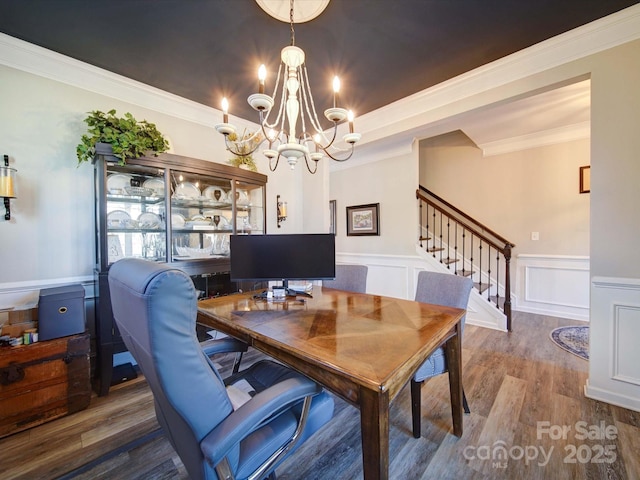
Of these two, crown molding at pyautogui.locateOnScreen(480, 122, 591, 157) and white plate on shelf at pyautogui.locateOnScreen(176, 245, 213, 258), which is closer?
white plate on shelf at pyautogui.locateOnScreen(176, 245, 213, 258)

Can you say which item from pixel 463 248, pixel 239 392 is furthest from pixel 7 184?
pixel 463 248

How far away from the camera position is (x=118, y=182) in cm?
222

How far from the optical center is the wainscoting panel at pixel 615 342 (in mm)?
1771

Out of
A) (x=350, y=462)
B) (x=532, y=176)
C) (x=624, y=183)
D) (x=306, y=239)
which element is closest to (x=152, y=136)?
(x=306, y=239)

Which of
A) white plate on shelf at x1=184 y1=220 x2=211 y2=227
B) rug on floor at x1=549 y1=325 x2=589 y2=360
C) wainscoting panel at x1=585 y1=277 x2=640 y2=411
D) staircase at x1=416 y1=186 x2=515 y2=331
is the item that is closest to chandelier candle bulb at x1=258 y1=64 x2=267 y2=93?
white plate on shelf at x1=184 y1=220 x2=211 y2=227

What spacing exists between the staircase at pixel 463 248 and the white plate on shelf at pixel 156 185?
125 inches

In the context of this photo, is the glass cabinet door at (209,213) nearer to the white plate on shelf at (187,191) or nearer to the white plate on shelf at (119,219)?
the white plate on shelf at (187,191)

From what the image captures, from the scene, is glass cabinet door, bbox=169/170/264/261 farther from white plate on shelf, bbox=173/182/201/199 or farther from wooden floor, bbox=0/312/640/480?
wooden floor, bbox=0/312/640/480

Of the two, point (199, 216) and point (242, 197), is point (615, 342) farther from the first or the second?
point (199, 216)

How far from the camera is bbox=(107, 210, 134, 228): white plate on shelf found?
7.08 feet

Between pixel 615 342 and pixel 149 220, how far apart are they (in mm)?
3784

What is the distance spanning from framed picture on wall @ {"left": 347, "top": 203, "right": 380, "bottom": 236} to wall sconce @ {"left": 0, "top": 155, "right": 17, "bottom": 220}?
3.90 metres

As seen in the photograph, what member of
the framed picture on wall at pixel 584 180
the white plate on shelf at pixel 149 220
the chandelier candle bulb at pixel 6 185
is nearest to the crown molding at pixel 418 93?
Answer: the chandelier candle bulb at pixel 6 185

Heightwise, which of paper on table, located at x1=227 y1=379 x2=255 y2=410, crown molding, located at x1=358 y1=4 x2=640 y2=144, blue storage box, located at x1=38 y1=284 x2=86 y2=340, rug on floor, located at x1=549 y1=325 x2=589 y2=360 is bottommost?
rug on floor, located at x1=549 y1=325 x2=589 y2=360
